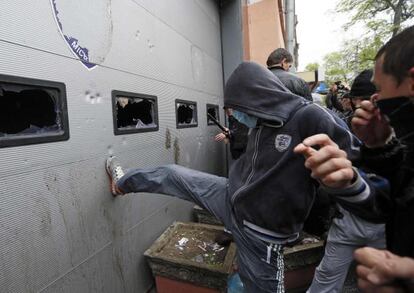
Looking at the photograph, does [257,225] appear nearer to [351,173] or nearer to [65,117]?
[351,173]

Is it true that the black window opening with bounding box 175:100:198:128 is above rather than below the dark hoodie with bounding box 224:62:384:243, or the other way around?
above

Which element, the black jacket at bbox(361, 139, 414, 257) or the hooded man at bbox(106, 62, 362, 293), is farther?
the hooded man at bbox(106, 62, 362, 293)

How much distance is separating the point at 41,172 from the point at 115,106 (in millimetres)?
859

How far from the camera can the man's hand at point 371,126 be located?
124 cm

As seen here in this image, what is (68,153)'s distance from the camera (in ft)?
6.11

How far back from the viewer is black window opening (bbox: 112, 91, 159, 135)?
8.02ft

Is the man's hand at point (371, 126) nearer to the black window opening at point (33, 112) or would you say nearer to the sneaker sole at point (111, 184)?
the black window opening at point (33, 112)

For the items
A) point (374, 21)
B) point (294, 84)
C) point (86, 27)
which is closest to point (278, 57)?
point (294, 84)

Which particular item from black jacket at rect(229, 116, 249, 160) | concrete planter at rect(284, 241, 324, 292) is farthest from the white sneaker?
black jacket at rect(229, 116, 249, 160)

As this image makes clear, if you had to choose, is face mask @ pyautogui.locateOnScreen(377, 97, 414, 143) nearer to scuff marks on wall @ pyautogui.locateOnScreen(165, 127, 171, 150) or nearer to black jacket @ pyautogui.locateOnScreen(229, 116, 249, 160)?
scuff marks on wall @ pyautogui.locateOnScreen(165, 127, 171, 150)

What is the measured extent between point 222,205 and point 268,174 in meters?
0.53

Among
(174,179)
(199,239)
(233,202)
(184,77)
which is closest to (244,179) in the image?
(233,202)

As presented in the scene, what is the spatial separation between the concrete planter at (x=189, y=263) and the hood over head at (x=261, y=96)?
4.42ft

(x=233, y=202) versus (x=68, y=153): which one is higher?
(x=68, y=153)
